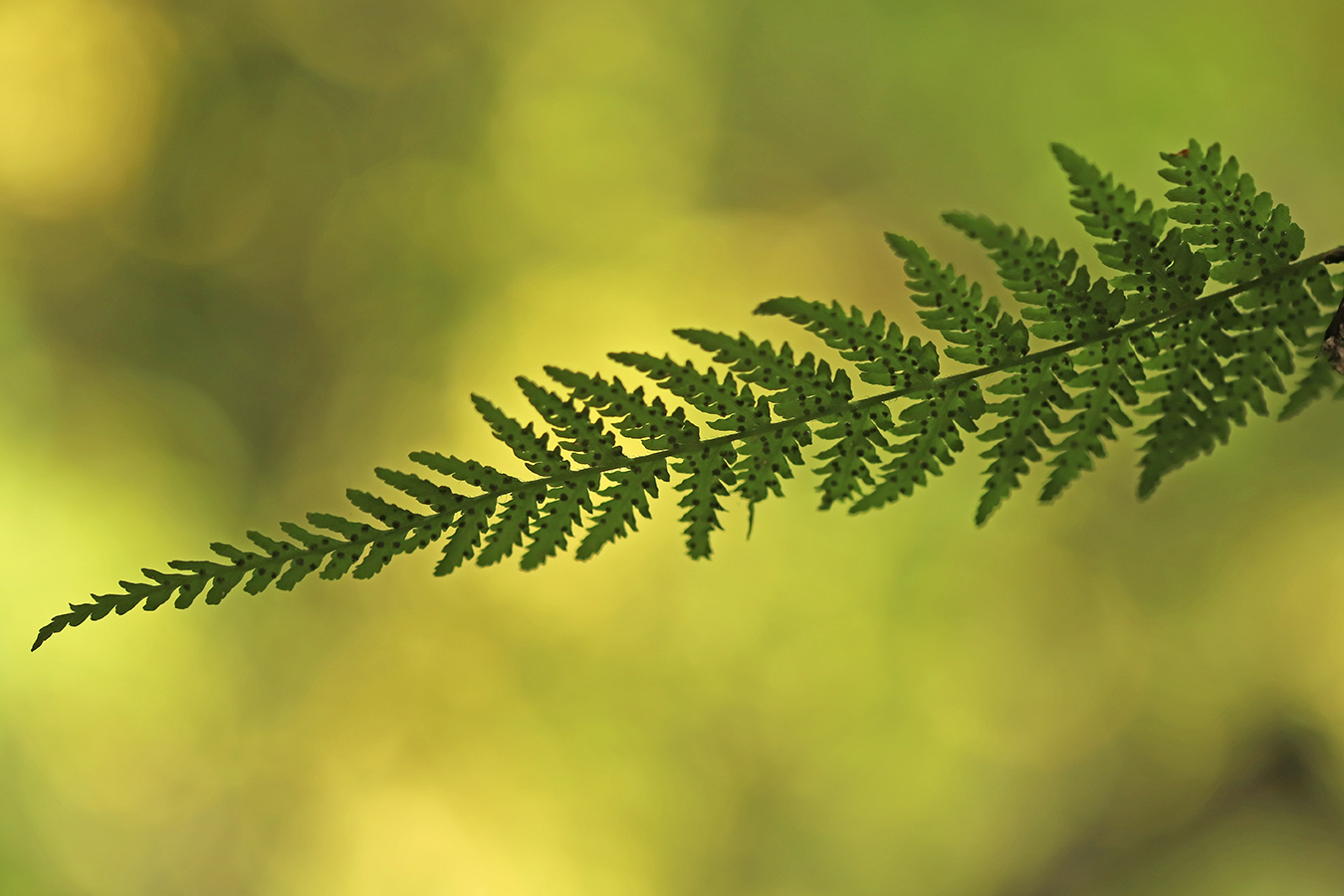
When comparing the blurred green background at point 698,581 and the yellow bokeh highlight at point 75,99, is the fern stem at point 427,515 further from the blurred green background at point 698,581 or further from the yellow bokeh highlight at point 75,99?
the yellow bokeh highlight at point 75,99

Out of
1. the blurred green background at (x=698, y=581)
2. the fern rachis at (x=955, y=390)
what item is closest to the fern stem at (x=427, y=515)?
the fern rachis at (x=955, y=390)

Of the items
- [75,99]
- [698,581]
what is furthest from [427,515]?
[75,99]

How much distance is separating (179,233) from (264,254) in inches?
21.2

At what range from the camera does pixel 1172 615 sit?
Result: 14.4 feet

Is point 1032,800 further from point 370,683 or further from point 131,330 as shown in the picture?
point 131,330

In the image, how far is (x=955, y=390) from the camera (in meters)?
1.09

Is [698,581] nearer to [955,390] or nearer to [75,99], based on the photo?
[955,390]

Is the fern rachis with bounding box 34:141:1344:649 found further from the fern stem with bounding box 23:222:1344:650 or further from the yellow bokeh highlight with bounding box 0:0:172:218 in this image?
the yellow bokeh highlight with bounding box 0:0:172:218

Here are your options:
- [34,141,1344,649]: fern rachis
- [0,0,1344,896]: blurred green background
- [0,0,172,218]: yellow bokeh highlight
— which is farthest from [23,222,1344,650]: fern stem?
[0,0,172,218]: yellow bokeh highlight

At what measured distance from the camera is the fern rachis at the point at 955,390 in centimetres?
99

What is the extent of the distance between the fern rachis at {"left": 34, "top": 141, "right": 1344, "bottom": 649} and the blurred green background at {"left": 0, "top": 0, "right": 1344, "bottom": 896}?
3077mm

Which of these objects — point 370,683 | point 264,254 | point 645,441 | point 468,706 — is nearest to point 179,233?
point 264,254

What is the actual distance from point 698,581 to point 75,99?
15.8ft

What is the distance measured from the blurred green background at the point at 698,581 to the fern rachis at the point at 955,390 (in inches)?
121
